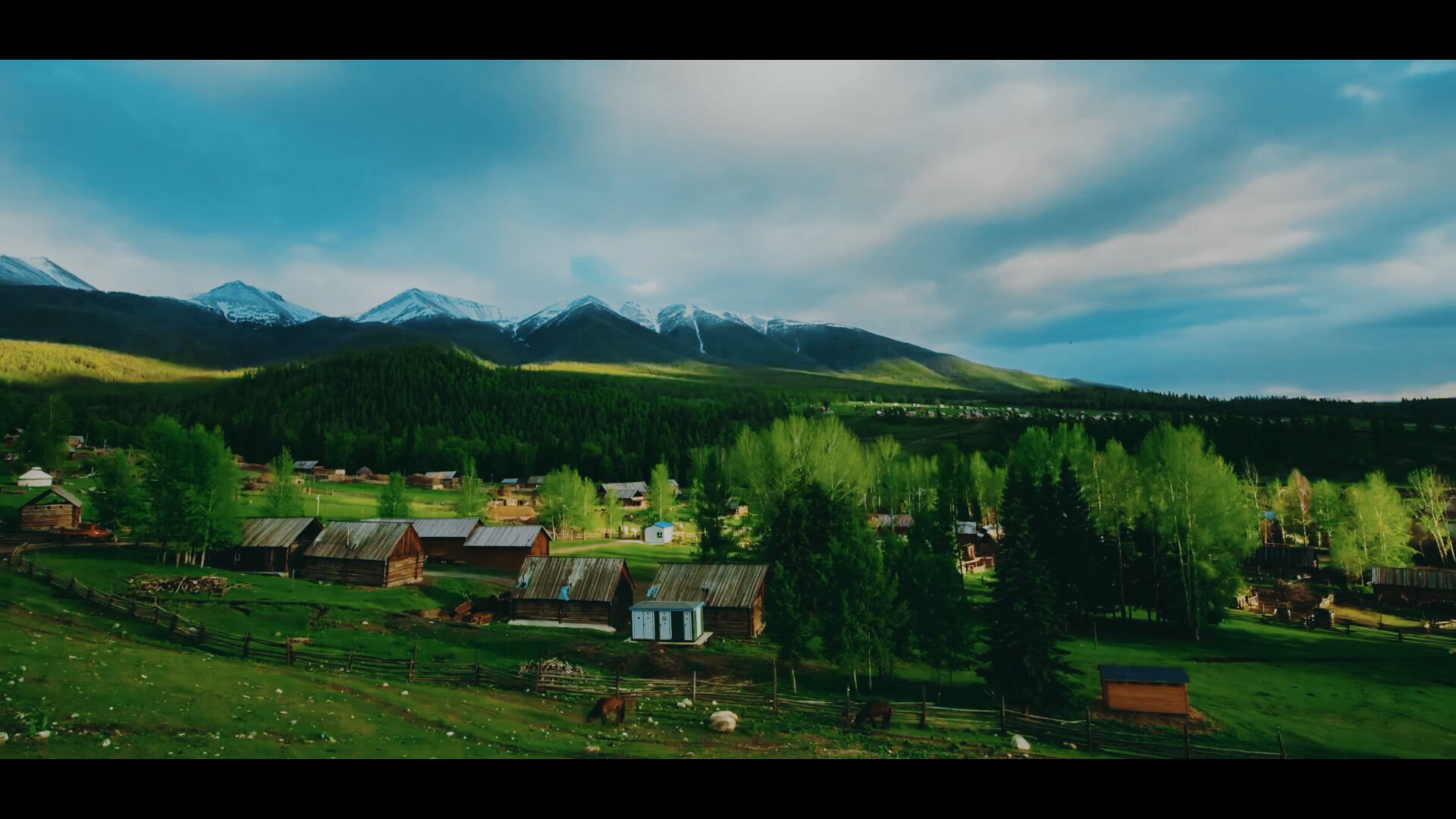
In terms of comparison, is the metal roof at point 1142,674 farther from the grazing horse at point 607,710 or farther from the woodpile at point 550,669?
the woodpile at point 550,669

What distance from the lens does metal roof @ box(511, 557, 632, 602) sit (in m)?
51.9

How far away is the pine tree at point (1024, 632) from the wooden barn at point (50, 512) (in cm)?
8566

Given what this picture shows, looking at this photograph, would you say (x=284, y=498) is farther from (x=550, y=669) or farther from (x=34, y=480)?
(x=550, y=669)

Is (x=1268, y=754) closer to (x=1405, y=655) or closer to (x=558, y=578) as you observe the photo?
(x=1405, y=655)

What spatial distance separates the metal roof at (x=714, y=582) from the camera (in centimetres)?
5081

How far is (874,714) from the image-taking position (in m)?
30.8

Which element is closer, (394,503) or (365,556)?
(365,556)

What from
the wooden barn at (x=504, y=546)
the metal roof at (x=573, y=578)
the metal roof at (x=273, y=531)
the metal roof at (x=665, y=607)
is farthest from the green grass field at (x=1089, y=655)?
the wooden barn at (x=504, y=546)

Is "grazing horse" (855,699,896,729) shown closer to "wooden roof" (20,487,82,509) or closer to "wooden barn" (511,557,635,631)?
"wooden barn" (511,557,635,631)

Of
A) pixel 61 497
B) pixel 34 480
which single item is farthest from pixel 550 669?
pixel 34 480

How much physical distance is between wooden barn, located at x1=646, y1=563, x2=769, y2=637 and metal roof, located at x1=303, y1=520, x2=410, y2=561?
80.9ft

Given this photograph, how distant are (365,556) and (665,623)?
93.4 ft

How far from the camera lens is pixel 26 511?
2608 inches
